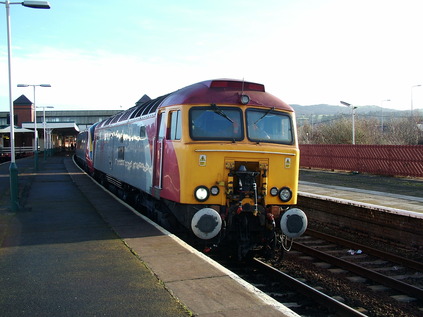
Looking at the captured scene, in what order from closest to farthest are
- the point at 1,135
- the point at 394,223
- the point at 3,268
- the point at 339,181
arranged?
the point at 3,268 < the point at 394,223 < the point at 339,181 < the point at 1,135

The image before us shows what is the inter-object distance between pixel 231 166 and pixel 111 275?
2.85 meters

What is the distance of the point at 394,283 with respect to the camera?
711 centimetres

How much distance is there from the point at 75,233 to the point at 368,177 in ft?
53.8

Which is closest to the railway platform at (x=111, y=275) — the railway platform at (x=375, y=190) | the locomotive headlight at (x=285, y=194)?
the locomotive headlight at (x=285, y=194)

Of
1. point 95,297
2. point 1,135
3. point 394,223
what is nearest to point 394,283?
point 394,223

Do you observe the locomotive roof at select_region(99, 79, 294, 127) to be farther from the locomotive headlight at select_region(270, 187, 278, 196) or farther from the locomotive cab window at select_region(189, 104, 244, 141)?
the locomotive headlight at select_region(270, 187, 278, 196)

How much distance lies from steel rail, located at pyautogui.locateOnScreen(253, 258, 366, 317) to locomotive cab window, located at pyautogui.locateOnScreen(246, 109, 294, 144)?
237cm

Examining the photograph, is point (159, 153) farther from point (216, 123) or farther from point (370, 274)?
point (370, 274)

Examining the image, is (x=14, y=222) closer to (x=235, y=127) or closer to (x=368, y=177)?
(x=235, y=127)

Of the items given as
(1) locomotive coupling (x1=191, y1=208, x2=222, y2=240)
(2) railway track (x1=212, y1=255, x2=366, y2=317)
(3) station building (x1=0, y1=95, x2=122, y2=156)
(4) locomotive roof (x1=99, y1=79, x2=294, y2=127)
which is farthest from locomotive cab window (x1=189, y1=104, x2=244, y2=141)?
(3) station building (x1=0, y1=95, x2=122, y2=156)

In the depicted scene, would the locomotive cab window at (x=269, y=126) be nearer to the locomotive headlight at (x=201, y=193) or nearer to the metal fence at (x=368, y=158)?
the locomotive headlight at (x=201, y=193)

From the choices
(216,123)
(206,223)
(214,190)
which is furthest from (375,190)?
(206,223)

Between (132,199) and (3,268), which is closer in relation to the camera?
(3,268)

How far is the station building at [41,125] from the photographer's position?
54806 millimetres
